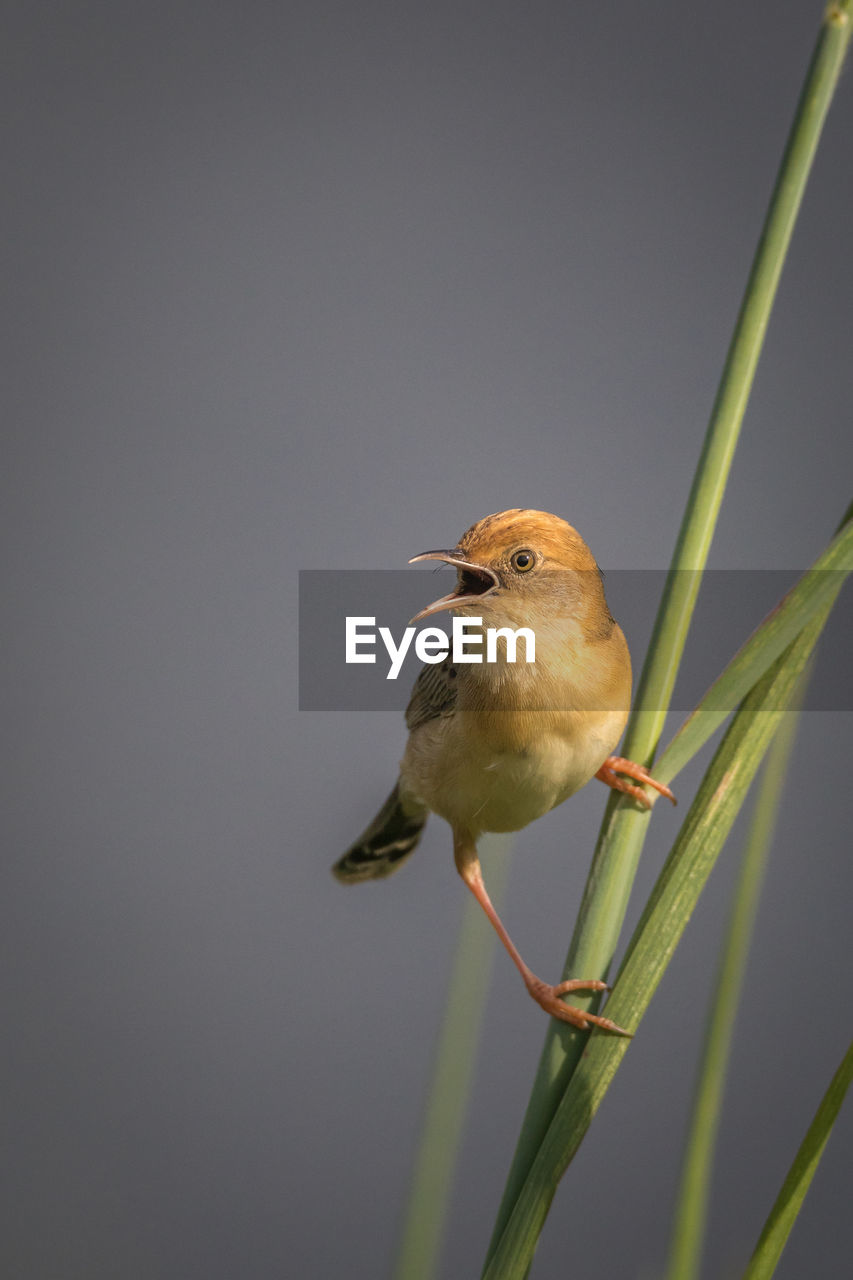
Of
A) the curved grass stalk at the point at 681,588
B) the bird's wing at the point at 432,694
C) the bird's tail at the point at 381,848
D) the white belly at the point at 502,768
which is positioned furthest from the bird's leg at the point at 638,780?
the bird's tail at the point at 381,848

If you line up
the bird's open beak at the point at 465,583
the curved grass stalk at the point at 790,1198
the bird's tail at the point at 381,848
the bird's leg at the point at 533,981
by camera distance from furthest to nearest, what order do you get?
the bird's tail at the point at 381,848
the bird's open beak at the point at 465,583
the bird's leg at the point at 533,981
the curved grass stalk at the point at 790,1198

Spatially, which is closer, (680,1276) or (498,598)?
(680,1276)

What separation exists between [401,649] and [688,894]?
418 mm

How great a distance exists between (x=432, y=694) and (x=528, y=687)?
8.6 inches

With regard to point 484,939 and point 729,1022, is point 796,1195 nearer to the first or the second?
point 729,1022

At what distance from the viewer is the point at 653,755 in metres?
0.90

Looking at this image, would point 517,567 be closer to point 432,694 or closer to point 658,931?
point 432,694

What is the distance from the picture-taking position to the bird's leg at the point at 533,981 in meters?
0.81

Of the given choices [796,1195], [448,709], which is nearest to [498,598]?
[448,709]

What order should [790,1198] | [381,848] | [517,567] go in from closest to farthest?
[790,1198], [517,567], [381,848]

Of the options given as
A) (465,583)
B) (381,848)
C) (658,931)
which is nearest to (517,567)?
(465,583)

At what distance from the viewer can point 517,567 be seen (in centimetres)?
102

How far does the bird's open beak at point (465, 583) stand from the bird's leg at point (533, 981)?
0.36 m

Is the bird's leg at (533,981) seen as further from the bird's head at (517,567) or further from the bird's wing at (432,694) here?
the bird's head at (517,567)
